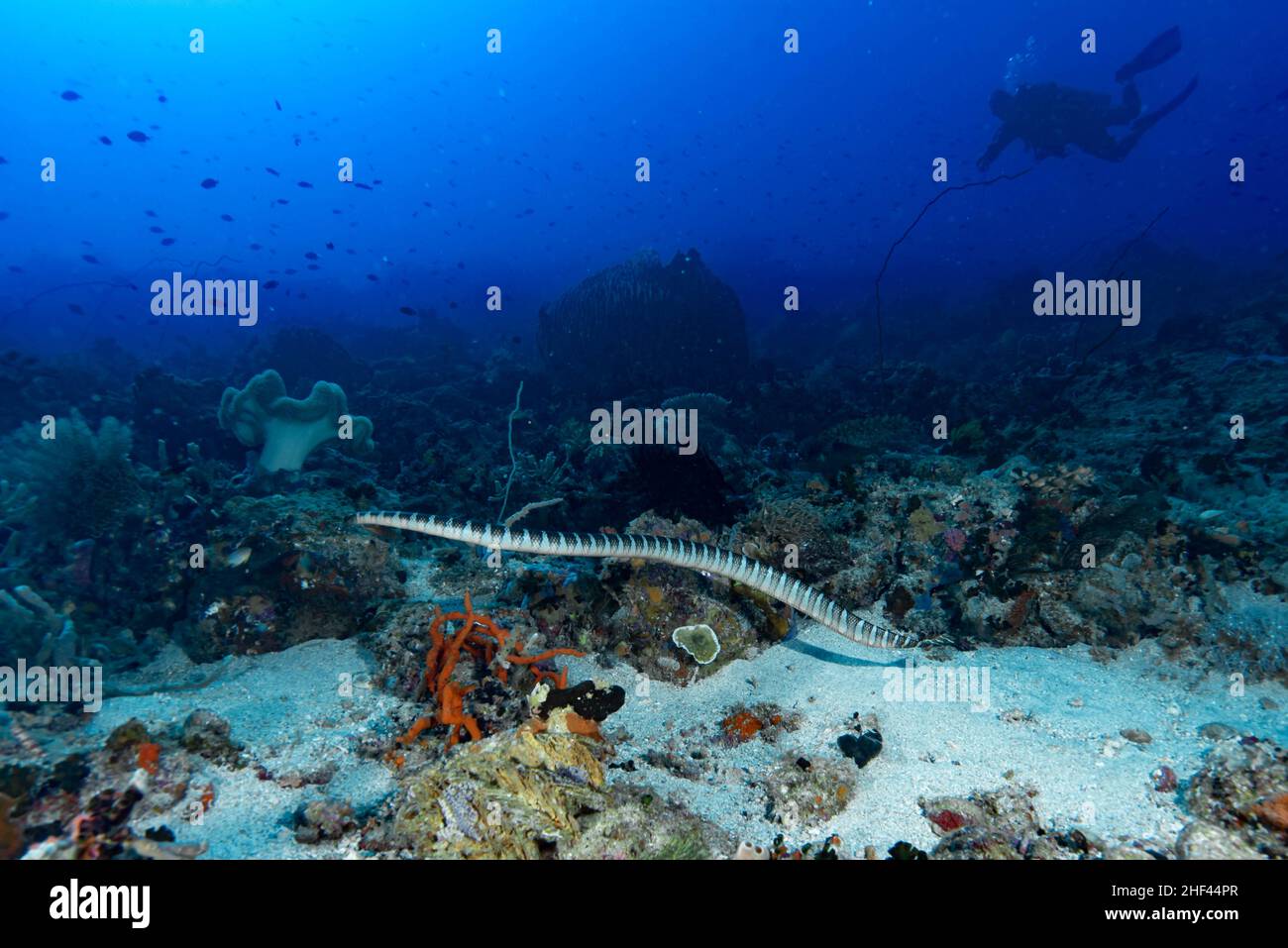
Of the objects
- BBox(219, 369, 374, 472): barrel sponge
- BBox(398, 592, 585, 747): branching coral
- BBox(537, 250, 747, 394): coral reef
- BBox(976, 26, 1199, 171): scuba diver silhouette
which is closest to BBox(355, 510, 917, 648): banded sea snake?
BBox(398, 592, 585, 747): branching coral

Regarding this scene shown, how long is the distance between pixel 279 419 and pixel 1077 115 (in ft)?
145

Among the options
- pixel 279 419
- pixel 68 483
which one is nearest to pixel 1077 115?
pixel 279 419

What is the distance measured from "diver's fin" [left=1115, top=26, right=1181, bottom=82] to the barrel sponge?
150ft

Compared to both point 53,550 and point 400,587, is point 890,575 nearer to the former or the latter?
point 400,587

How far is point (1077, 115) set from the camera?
33.3 meters

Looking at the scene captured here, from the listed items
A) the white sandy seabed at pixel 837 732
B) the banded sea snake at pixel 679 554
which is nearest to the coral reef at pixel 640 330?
the banded sea snake at pixel 679 554

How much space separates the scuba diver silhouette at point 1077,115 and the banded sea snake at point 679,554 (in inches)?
1477

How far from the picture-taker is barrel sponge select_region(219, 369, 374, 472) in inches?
380

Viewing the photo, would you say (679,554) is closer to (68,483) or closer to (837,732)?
(837,732)

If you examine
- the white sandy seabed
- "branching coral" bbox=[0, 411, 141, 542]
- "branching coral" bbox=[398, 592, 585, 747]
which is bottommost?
the white sandy seabed

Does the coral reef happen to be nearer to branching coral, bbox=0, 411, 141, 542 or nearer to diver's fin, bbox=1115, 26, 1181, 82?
branching coral, bbox=0, 411, 141, 542
